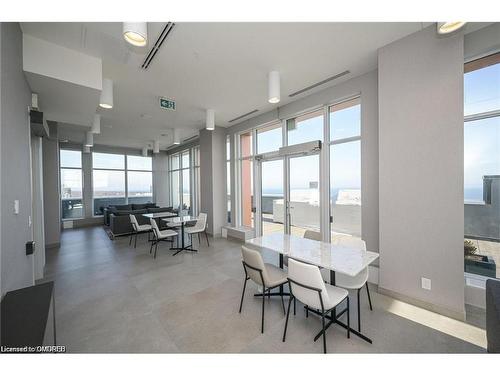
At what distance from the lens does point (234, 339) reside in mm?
1937

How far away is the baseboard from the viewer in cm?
219

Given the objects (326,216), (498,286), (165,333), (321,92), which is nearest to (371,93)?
(321,92)

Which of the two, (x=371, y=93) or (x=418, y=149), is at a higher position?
(x=371, y=93)

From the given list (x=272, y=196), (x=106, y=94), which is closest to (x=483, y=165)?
(x=272, y=196)

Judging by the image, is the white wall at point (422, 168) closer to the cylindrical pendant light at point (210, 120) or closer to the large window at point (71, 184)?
the cylindrical pendant light at point (210, 120)

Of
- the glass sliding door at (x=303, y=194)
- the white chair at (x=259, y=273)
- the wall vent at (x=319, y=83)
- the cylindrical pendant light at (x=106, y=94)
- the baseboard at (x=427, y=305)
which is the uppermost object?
the wall vent at (x=319, y=83)

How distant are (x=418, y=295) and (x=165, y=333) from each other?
120 inches

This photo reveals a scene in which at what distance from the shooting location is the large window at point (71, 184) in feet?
26.8

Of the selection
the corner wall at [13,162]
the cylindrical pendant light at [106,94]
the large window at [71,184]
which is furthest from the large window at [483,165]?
→ the large window at [71,184]

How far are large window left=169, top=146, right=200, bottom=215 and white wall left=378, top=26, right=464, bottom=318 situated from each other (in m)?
6.62

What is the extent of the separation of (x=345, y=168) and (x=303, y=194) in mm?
1059

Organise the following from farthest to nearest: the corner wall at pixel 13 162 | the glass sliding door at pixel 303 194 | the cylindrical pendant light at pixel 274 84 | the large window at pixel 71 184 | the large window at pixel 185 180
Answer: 1. the large window at pixel 71 184
2. the large window at pixel 185 180
3. the glass sliding door at pixel 303 194
4. the cylindrical pendant light at pixel 274 84
5. the corner wall at pixel 13 162

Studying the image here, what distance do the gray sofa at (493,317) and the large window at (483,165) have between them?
4.84 feet
